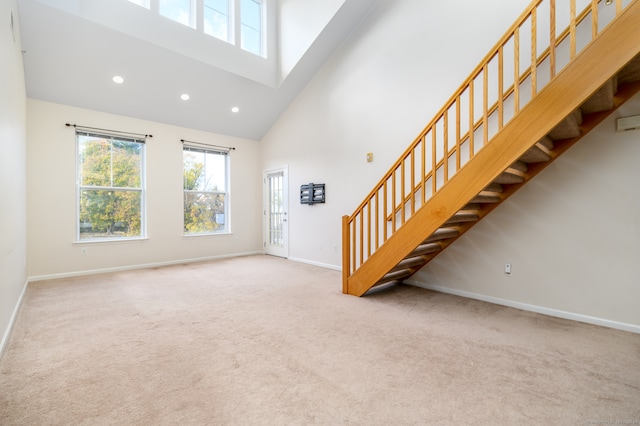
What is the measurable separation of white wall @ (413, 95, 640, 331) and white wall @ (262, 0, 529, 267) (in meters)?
1.57

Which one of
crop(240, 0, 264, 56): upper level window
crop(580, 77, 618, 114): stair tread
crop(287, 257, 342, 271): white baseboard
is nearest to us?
crop(580, 77, 618, 114): stair tread

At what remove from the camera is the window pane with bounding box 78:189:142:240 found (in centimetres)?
486

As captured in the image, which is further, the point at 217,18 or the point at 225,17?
the point at 225,17

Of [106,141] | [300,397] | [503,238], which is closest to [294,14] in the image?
[106,141]

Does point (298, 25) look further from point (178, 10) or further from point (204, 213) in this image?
point (204, 213)

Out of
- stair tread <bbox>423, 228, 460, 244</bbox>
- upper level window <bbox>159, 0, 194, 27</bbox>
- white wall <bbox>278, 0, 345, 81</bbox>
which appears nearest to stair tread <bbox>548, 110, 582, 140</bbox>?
stair tread <bbox>423, 228, 460, 244</bbox>

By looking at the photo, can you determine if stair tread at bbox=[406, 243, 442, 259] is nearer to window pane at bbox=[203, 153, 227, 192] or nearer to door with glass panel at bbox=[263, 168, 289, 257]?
door with glass panel at bbox=[263, 168, 289, 257]

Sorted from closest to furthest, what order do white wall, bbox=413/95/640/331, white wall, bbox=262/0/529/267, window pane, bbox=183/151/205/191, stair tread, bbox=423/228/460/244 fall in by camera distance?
white wall, bbox=413/95/640/331
stair tread, bbox=423/228/460/244
white wall, bbox=262/0/529/267
window pane, bbox=183/151/205/191

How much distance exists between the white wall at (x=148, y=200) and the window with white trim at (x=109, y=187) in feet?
0.48

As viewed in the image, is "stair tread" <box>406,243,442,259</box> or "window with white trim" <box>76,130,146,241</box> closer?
"stair tread" <box>406,243,442,259</box>

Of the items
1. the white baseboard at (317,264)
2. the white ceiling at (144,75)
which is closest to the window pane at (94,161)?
the white ceiling at (144,75)

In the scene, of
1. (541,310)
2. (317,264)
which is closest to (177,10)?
(317,264)

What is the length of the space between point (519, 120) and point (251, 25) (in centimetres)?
501

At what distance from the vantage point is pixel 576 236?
2.81 m
